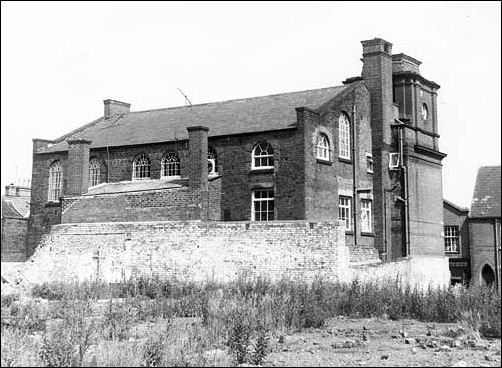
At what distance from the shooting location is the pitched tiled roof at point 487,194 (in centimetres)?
3869

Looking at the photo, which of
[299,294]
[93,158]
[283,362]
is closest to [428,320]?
[299,294]

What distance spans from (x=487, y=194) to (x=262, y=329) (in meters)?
31.6

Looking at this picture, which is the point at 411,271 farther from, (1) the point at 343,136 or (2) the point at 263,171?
(2) the point at 263,171

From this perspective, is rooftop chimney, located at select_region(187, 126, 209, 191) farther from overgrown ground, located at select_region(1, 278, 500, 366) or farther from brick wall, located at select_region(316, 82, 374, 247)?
overgrown ground, located at select_region(1, 278, 500, 366)

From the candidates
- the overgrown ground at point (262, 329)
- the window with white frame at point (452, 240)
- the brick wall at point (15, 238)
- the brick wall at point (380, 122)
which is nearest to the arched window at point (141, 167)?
the brick wall at point (15, 238)

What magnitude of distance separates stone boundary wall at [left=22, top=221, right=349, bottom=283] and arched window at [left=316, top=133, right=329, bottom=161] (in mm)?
5980

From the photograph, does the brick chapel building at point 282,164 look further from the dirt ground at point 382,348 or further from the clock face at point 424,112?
the dirt ground at point 382,348

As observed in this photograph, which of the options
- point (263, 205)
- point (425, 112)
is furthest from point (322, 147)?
point (425, 112)

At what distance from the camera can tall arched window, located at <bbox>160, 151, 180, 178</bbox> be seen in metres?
31.0

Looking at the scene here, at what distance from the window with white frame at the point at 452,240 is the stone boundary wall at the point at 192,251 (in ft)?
63.6

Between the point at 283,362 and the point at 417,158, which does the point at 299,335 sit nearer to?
the point at 283,362

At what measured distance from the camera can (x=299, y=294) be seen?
1675 centimetres

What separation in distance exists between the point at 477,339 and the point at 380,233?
1851 cm

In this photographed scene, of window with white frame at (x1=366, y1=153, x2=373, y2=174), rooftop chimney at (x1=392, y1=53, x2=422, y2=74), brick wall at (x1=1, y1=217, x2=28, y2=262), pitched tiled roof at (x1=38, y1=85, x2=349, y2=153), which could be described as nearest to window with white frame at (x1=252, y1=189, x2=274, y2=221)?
pitched tiled roof at (x1=38, y1=85, x2=349, y2=153)
